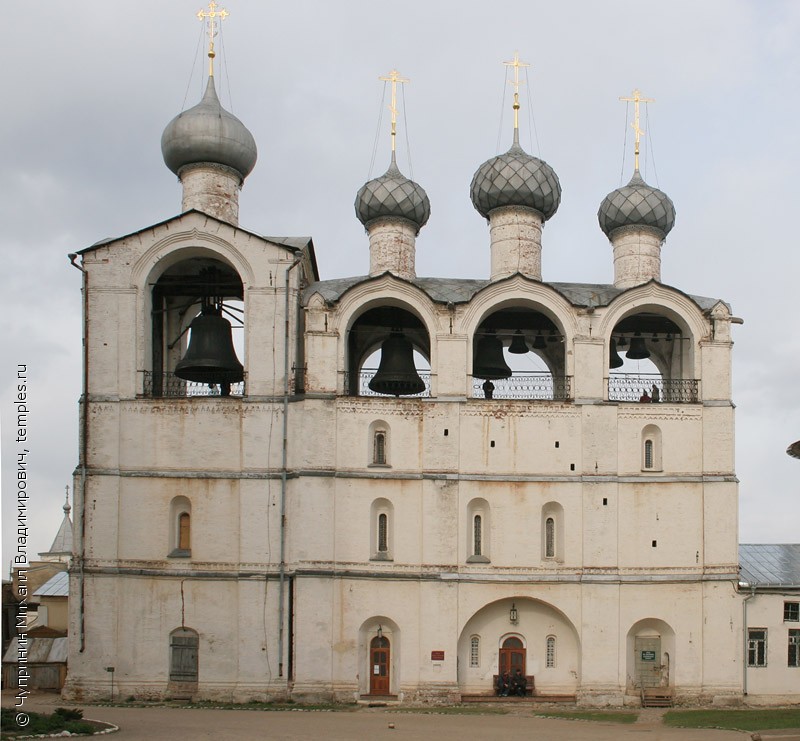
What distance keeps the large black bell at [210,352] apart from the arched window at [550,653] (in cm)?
1025

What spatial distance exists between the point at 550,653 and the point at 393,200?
12.5 m

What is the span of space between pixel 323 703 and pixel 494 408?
8.05 metres

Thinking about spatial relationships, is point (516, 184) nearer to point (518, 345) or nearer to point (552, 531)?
point (518, 345)

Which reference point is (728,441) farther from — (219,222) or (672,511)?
(219,222)

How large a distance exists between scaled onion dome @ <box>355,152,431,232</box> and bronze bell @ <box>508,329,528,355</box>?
4041 millimetres

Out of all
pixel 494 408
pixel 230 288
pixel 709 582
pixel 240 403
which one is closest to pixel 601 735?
pixel 709 582

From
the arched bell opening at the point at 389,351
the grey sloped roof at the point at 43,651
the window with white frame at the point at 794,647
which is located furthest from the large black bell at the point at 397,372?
the grey sloped roof at the point at 43,651

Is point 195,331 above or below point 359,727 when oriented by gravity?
above

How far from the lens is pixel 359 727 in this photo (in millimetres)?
22859

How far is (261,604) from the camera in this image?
27359mm

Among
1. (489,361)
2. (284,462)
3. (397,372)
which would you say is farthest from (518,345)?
(284,462)

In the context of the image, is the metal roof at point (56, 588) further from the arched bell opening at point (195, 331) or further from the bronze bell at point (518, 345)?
the bronze bell at point (518, 345)

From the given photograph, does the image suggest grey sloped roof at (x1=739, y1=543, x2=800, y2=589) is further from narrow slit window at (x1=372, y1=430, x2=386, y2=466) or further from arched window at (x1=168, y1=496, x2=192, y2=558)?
arched window at (x1=168, y1=496, x2=192, y2=558)

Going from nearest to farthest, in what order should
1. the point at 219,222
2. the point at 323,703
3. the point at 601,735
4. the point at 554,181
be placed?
the point at 601,735 → the point at 323,703 → the point at 219,222 → the point at 554,181
